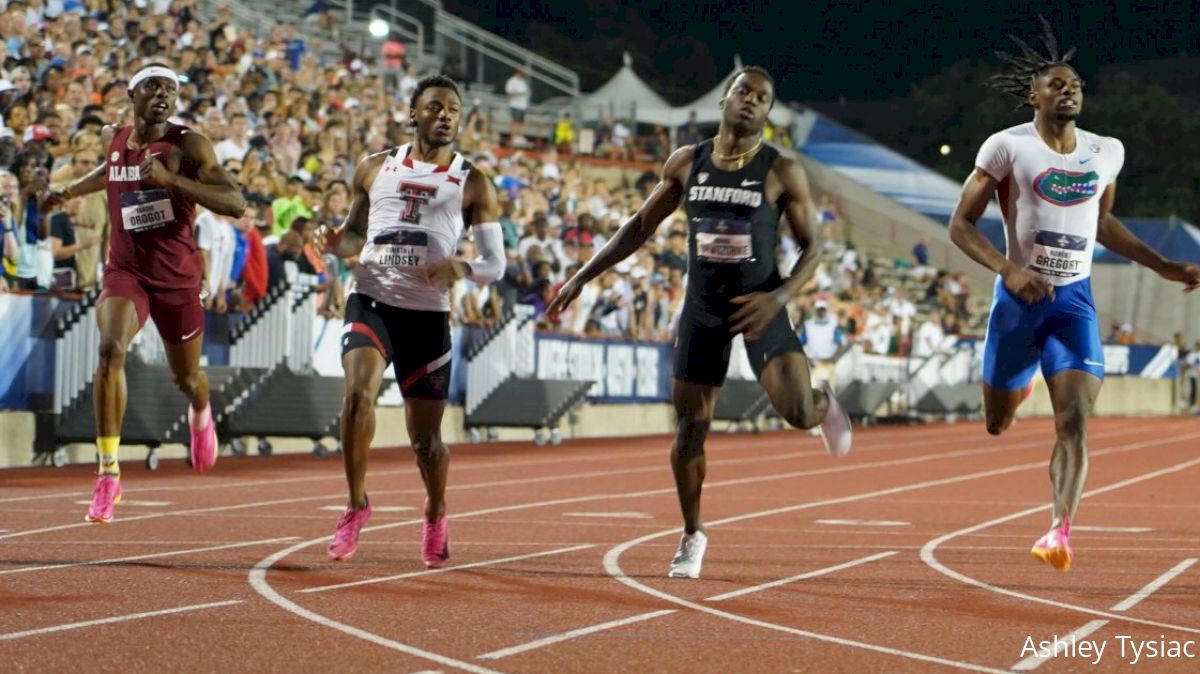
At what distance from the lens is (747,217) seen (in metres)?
9.46

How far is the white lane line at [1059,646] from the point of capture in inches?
271

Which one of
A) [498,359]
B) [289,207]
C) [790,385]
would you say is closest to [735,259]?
[790,385]

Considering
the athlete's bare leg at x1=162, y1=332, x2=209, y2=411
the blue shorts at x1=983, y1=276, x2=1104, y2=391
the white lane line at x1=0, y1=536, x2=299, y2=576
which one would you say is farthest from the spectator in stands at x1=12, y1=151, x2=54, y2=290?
the blue shorts at x1=983, y1=276, x2=1104, y2=391

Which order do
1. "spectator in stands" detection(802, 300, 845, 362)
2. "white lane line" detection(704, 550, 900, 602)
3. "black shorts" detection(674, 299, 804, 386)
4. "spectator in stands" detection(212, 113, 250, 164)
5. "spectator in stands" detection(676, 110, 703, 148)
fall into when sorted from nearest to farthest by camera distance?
"white lane line" detection(704, 550, 900, 602)
"black shorts" detection(674, 299, 804, 386)
"spectator in stands" detection(212, 113, 250, 164)
"spectator in stands" detection(802, 300, 845, 362)
"spectator in stands" detection(676, 110, 703, 148)

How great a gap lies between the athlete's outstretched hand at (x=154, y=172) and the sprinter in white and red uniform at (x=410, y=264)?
1208mm

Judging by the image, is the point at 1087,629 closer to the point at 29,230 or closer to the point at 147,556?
the point at 147,556

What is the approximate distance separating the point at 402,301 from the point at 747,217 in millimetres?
1683

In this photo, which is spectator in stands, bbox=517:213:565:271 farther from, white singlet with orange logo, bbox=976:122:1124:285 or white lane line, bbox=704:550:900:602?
white singlet with orange logo, bbox=976:122:1124:285

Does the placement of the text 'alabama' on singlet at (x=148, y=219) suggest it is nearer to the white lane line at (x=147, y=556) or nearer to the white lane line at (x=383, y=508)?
the white lane line at (x=147, y=556)

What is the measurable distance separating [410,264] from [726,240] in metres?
1.50

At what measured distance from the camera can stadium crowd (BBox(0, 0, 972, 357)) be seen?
57.5 feet

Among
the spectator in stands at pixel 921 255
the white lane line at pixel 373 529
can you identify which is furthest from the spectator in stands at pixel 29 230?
the spectator in stands at pixel 921 255

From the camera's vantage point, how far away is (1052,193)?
31.1 feet

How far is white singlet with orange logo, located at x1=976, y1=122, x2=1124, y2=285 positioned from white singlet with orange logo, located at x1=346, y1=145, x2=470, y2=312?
2503 mm
